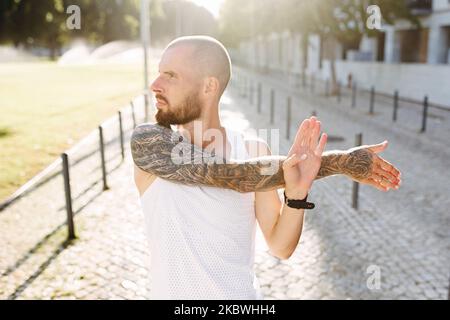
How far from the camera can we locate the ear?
1940mm

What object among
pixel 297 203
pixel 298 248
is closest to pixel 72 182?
pixel 298 248

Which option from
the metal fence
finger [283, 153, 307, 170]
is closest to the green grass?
the metal fence

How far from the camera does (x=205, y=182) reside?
71.8 inches

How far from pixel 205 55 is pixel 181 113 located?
0.82 ft

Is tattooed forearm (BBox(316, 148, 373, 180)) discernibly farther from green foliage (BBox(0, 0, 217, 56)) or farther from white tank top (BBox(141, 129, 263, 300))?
green foliage (BBox(0, 0, 217, 56))

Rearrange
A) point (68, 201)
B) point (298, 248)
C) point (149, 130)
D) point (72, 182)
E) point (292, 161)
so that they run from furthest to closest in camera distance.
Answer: point (72, 182)
point (68, 201)
point (298, 248)
point (149, 130)
point (292, 161)

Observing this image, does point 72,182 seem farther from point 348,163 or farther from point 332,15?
point 332,15

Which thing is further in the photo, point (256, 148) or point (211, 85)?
point (256, 148)

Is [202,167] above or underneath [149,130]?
underneath

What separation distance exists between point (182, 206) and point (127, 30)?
63.6 m

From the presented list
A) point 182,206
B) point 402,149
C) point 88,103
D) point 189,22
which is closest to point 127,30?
point 189,22

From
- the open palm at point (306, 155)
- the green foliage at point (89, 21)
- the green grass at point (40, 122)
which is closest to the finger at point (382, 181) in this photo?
the open palm at point (306, 155)

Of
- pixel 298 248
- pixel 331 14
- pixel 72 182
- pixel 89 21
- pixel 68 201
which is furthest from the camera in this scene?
pixel 89 21

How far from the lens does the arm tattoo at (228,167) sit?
181 cm
